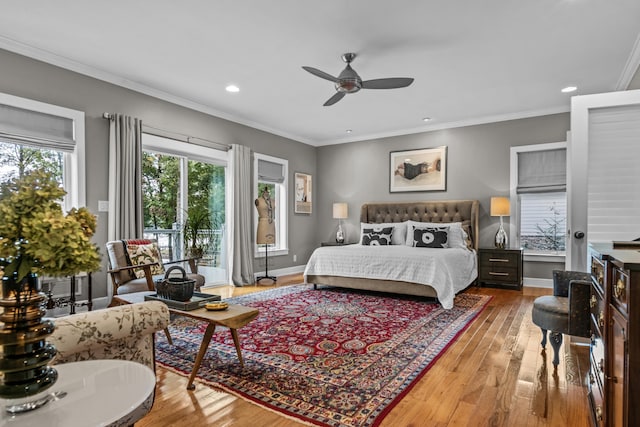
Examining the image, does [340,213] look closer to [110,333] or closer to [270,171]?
[270,171]

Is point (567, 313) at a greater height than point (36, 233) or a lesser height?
lesser

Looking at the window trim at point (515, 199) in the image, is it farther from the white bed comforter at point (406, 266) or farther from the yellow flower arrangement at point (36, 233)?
the yellow flower arrangement at point (36, 233)

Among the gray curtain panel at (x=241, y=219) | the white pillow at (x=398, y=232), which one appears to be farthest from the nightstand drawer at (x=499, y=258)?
the gray curtain panel at (x=241, y=219)

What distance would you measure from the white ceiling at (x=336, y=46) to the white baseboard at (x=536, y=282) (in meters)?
2.55

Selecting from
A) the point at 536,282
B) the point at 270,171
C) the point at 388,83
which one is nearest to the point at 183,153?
the point at 270,171

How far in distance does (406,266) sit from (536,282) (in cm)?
246

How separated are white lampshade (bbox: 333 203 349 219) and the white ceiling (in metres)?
2.27

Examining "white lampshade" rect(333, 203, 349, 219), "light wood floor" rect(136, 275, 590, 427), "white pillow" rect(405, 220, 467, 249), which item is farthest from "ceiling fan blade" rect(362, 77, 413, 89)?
"white lampshade" rect(333, 203, 349, 219)

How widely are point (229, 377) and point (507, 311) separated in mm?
3169

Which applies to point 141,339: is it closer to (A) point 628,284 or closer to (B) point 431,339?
(A) point 628,284

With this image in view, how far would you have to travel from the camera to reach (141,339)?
1631mm

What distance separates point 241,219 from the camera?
5.67m

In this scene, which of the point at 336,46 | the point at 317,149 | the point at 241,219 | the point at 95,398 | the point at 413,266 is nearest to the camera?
the point at 95,398

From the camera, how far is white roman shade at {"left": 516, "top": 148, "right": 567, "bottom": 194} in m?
5.27
